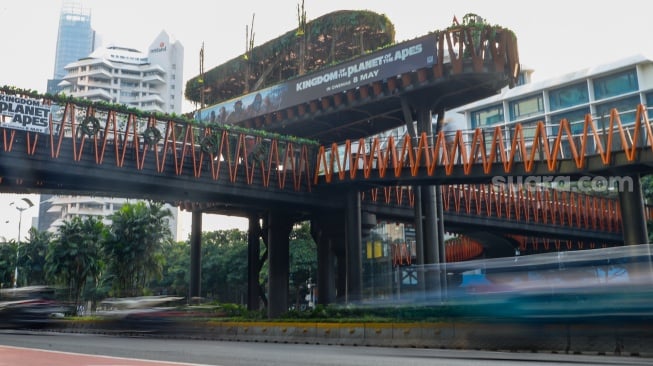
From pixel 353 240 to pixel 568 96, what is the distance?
6276 cm

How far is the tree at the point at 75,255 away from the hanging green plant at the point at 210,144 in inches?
879

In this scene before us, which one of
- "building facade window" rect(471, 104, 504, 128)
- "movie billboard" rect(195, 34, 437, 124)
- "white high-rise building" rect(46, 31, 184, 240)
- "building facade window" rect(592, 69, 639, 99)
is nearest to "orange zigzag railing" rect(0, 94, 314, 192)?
"movie billboard" rect(195, 34, 437, 124)

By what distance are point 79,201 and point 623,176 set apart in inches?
4592

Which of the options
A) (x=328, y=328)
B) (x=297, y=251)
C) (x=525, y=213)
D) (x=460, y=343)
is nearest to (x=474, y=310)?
(x=460, y=343)

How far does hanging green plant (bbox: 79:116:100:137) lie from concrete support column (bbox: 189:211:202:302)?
18775 millimetres

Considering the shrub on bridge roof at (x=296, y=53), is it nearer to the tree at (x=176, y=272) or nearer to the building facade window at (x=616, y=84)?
the tree at (x=176, y=272)

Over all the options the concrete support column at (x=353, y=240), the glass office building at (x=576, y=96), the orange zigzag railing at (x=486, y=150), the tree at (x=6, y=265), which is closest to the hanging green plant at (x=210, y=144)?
the orange zigzag railing at (x=486, y=150)

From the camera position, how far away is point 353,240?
34188mm

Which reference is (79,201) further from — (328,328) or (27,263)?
(328,328)

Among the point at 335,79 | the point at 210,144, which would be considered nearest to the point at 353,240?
the point at 210,144

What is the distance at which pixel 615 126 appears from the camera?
26.0 meters

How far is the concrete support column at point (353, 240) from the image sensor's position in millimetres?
33688

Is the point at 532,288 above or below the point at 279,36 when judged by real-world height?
below

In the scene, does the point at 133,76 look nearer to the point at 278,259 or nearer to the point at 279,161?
the point at 278,259
